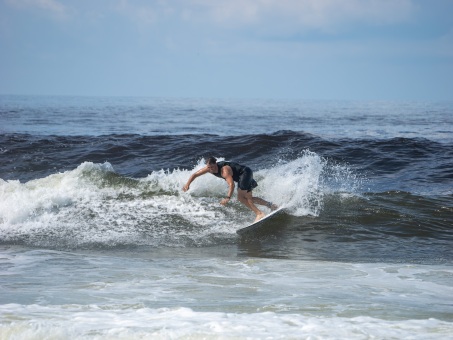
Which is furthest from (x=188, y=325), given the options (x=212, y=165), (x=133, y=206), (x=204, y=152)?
(x=204, y=152)

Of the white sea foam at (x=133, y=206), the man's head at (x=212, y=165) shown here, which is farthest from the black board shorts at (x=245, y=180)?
the white sea foam at (x=133, y=206)

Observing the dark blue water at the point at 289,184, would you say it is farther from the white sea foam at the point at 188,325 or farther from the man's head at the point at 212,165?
the white sea foam at the point at 188,325

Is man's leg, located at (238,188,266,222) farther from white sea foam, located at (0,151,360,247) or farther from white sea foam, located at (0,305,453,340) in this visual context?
white sea foam, located at (0,305,453,340)

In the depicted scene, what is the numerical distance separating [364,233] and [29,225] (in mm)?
7424

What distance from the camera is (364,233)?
13164mm

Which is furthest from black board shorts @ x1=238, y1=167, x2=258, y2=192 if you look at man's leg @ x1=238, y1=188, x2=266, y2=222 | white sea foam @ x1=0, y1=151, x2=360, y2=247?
white sea foam @ x1=0, y1=151, x2=360, y2=247

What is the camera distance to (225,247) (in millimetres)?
11789

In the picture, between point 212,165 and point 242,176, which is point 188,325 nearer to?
point 212,165

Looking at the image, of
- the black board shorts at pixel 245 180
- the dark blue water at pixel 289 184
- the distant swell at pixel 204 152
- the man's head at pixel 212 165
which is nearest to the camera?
the dark blue water at pixel 289 184

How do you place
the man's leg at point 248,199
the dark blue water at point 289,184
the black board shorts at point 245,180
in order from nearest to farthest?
the dark blue water at point 289,184 < the black board shorts at point 245,180 < the man's leg at point 248,199

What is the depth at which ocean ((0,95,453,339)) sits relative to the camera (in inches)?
261

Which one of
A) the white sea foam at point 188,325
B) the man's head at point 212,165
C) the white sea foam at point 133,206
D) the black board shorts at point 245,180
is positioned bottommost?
the white sea foam at point 133,206

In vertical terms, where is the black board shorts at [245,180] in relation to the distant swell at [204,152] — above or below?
above

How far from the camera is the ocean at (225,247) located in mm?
6621
